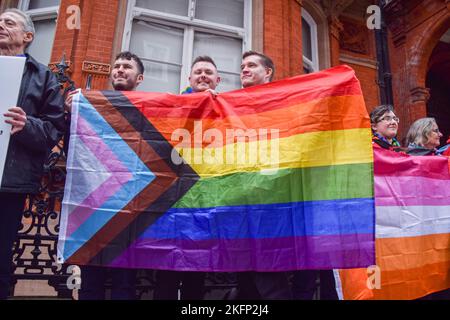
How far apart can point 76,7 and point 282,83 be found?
4.37 m

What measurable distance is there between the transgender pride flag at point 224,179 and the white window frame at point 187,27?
10.9ft

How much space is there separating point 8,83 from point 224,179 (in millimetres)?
1618

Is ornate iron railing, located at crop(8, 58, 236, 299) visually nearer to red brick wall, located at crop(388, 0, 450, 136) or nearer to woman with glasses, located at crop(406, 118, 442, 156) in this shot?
woman with glasses, located at crop(406, 118, 442, 156)

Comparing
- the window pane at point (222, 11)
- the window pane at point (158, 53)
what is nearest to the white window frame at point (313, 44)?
the window pane at point (222, 11)

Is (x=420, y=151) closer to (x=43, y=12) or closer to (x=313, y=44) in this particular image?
(x=313, y=44)

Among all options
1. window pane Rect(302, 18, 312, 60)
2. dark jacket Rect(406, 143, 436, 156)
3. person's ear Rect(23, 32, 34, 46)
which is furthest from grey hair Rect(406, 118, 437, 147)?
window pane Rect(302, 18, 312, 60)

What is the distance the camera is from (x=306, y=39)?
328 inches

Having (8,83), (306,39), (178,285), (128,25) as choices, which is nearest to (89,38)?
(128,25)

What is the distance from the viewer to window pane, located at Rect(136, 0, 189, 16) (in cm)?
620

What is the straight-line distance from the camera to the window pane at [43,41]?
5.93m

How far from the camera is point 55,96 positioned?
8.45 feet

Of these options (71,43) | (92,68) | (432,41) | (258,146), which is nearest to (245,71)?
(258,146)

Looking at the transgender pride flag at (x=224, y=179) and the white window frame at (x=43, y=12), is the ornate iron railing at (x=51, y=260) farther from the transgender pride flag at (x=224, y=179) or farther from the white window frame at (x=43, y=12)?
the white window frame at (x=43, y=12)

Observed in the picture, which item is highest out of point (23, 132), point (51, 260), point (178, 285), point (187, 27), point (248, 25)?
point (248, 25)
